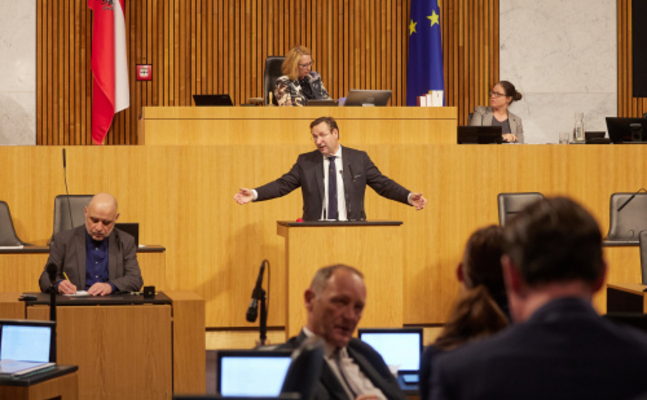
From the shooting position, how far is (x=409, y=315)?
825cm

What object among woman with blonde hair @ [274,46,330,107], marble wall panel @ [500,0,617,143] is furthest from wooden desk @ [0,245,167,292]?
marble wall panel @ [500,0,617,143]

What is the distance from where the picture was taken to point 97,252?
6.05 metres

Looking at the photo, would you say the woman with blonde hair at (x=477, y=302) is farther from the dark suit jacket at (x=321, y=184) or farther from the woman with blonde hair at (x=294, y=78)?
the woman with blonde hair at (x=294, y=78)

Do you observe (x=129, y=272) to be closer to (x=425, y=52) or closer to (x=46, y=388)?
(x=46, y=388)

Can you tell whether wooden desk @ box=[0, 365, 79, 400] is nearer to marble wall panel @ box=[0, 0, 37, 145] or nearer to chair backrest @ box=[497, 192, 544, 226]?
chair backrest @ box=[497, 192, 544, 226]

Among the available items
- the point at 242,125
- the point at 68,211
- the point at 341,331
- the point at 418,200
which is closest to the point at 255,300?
the point at 341,331

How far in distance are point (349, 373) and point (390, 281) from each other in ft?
12.6

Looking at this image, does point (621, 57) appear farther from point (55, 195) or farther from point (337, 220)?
point (55, 195)

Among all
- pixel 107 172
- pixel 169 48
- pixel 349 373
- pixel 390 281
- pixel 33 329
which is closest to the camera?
pixel 349 373

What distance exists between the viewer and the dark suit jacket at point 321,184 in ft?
23.6

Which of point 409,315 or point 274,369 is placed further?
point 409,315

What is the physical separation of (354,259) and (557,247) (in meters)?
5.20

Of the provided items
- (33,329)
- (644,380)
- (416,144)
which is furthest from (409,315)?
(644,380)

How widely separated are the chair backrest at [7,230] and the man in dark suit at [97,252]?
1.85 meters
